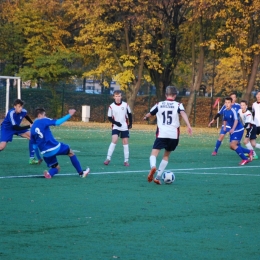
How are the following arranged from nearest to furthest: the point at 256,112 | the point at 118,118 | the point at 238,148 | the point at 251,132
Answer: the point at 118,118
the point at 238,148
the point at 251,132
the point at 256,112

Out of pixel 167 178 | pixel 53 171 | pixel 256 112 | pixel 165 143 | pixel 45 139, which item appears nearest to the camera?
pixel 167 178

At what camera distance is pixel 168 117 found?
572 inches

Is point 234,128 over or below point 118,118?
below

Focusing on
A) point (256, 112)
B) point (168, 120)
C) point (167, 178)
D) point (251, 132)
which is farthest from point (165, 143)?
point (256, 112)

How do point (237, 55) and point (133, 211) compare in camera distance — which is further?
point (237, 55)

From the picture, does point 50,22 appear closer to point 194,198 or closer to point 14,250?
point 194,198

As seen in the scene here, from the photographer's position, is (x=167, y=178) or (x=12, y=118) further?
(x=12, y=118)

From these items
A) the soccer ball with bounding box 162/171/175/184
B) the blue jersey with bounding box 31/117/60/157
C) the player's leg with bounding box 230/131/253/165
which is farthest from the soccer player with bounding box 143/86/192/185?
the player's leg with bounding box 230/131/253/165

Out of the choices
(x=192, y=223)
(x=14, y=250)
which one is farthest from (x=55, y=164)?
(x=14, y=250)

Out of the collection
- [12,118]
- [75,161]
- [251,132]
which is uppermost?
[12,118]

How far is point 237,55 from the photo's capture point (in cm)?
4700

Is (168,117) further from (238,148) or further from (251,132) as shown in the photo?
(251,132)

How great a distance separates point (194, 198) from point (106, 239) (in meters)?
4.08

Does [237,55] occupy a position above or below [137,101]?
above
